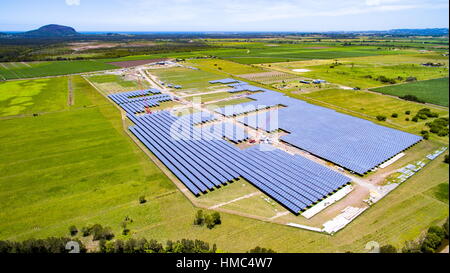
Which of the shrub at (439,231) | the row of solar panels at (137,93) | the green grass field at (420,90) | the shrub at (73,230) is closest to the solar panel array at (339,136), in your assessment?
the shrub at (439,231)

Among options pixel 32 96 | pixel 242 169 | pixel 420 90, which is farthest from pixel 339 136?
pixel 32 96

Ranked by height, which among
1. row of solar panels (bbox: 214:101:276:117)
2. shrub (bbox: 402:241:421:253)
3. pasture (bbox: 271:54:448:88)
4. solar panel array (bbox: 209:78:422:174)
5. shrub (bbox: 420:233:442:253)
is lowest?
shrub (bbox: 402:241:421:253)

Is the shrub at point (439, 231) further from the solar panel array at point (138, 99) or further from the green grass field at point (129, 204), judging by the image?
the solar panel array at point (138, 99)

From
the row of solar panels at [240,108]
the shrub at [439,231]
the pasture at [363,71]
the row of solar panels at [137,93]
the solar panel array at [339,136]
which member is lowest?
the shrub at [439,231]

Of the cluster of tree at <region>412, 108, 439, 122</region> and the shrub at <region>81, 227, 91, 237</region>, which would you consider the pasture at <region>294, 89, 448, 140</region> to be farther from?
the shrub at <region>81, 227, 91, 237</region>

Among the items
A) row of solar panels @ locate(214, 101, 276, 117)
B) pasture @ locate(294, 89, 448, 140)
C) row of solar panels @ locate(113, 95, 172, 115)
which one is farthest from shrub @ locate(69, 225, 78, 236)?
pasture @ locate(294, 89, 448, 140)
